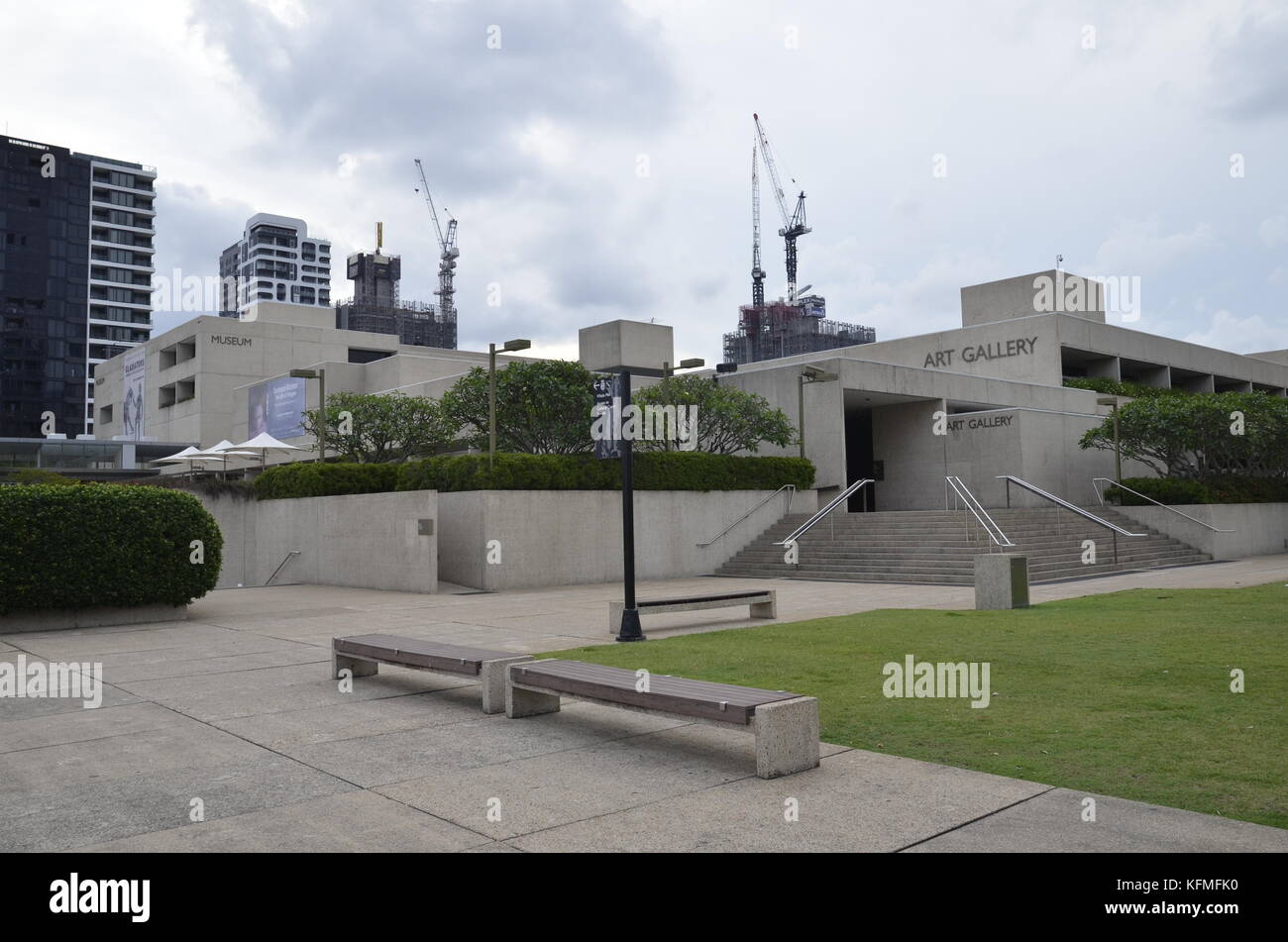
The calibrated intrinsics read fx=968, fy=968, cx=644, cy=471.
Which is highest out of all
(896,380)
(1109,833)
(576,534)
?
(896,380)

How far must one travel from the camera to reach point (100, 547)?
14500 millimetres

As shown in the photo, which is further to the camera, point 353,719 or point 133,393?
point 133,393

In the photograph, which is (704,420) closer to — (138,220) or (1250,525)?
(1250,525)

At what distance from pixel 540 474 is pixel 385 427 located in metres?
13.4

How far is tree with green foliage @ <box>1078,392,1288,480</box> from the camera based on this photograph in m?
29.1

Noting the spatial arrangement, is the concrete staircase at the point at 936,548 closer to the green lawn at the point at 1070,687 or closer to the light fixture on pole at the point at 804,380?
the light fixture on pole at the point at 804,380

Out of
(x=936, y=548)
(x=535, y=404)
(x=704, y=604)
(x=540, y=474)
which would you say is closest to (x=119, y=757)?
(x=704, y=604)

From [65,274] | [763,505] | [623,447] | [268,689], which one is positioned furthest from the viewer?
[65,274]

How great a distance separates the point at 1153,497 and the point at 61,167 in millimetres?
113743

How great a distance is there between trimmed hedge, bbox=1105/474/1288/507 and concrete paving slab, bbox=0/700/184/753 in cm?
2696

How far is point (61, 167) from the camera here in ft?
342

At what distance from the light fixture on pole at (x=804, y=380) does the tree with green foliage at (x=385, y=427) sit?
12.0 metres

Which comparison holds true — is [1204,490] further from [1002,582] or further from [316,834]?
[316,834]
